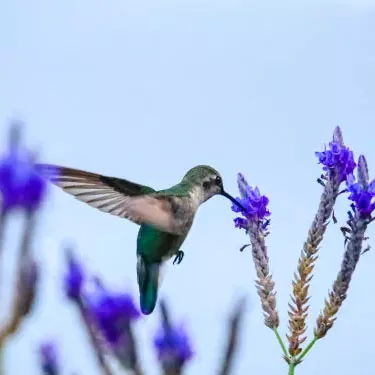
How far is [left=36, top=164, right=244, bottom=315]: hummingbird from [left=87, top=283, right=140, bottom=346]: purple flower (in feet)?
9.99

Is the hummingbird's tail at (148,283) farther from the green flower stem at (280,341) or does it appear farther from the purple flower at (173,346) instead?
the purple flower at (173,346)

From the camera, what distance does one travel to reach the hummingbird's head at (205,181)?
20.3 feet

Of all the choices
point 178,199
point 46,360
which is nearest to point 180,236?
point 178,199

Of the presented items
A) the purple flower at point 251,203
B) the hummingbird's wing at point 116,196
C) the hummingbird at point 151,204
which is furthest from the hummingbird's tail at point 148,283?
the purple flower at point 251,203

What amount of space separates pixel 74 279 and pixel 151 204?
324cm

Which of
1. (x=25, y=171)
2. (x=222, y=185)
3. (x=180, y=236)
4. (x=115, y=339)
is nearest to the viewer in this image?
(x=25, y=171)

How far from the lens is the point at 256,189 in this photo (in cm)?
657

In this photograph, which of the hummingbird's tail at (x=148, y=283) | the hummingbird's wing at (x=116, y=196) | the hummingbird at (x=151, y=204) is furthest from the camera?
the hummingbird's tail at (x=148, y=283)

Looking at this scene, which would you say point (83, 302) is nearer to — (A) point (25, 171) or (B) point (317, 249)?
(A) point (25, 171)

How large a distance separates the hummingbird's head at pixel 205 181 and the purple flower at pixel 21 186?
4.31m

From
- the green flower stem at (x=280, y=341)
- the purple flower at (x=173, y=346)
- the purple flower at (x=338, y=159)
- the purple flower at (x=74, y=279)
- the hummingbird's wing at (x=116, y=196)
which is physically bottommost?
the green flower stem at (x=280, y=341)

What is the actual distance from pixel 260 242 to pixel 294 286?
20.8 inches

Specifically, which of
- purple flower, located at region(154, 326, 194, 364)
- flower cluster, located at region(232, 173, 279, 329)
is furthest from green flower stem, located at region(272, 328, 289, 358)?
purple flower, located at region(154, 326, 194, 364)

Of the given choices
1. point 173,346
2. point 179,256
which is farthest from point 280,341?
point 173,346
